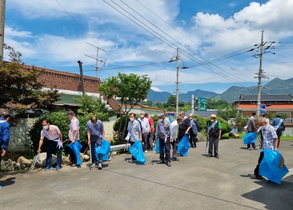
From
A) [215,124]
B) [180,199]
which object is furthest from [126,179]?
[215,124]

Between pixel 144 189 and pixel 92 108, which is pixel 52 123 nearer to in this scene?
pixel 92 108

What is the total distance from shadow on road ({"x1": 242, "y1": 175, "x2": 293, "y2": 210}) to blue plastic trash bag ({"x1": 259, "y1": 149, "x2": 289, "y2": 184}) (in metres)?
0.21

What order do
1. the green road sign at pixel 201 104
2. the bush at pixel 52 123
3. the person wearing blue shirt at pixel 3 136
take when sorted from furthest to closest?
the green road sign at pixel 201 104 < the bush at pixel 52 123 < the person wearing blue shirt at pixel 3 136

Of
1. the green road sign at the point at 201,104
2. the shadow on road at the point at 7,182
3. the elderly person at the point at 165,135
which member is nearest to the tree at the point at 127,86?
the elderly person at the point at 165,135

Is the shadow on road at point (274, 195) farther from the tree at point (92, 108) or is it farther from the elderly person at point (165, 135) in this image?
the tree at point (92, 108)

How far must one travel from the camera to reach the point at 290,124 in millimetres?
47844

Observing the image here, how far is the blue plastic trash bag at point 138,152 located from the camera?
8273 millimetres

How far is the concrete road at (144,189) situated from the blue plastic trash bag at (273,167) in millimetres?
227

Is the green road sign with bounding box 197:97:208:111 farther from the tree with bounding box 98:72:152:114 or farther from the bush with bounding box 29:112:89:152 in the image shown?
the bush with bounding box 29:112:89:152

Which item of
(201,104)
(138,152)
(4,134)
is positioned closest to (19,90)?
(4,134)

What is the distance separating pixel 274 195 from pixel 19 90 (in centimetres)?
807

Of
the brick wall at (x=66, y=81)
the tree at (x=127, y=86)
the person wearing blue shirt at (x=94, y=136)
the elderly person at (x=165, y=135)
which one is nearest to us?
the person wearing blue shirt at (x=94, y=136)

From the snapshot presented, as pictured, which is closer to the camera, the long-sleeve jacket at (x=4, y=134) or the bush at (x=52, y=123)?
the long-sleeve jacket at (x=4, y=134)

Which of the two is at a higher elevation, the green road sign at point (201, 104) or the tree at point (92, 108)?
the green road sign at point (201, 104)
